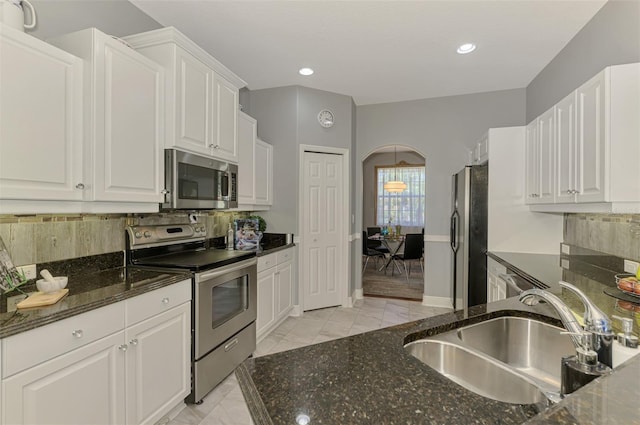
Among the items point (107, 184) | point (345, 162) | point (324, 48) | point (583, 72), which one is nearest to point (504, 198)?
point (583, 72)

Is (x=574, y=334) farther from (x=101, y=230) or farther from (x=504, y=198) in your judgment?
(x=504, y=198)

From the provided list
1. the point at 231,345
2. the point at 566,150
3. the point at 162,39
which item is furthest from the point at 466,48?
the point at 231,345

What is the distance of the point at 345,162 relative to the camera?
13.6 ft

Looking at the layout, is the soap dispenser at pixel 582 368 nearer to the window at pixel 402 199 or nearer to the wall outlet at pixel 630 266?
the wall outlet at pixel 630 266

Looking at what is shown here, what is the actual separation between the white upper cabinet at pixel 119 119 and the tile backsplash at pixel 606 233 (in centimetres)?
317

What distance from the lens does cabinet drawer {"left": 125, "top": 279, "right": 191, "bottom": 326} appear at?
1584 millimetres

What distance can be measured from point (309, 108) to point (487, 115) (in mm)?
2313

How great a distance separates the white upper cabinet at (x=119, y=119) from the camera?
164 cm

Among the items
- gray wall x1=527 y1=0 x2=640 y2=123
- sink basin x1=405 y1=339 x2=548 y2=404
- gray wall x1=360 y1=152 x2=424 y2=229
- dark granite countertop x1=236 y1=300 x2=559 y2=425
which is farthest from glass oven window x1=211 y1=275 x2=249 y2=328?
gray wall x1=360 y1=152 x2=424 y2=229

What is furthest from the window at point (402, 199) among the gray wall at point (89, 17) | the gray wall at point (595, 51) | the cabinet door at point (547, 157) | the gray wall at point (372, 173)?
the gray wall at point (89, 17)

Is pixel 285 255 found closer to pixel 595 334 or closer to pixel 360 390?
pixel 360 390

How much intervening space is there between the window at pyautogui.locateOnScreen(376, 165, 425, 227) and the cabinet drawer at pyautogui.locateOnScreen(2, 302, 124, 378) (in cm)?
713

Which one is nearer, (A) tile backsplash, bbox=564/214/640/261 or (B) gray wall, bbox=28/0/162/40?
(B) gray wall, bbox=28/0/162/40

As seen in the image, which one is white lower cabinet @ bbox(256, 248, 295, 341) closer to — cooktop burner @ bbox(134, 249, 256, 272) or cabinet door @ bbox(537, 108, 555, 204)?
cooktop burner @ bbox(134, 249, 256, 272)
